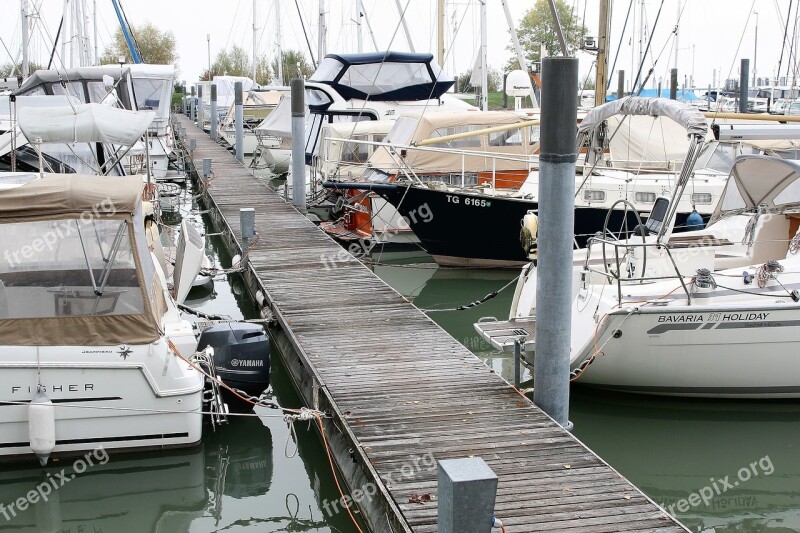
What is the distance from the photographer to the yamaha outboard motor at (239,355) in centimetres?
927

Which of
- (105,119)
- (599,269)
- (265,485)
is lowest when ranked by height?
(265,485)

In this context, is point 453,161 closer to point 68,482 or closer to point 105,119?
point 105,119

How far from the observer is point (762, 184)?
11.6 meters

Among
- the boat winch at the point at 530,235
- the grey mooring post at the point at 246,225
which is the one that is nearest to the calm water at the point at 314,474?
the boat winch at the point at 530,235

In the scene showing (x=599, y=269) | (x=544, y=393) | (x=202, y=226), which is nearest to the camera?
(x=544, y=393)

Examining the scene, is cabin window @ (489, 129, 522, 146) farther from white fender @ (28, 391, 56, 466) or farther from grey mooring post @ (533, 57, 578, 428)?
white fender @ (28, 391, 56, 466)

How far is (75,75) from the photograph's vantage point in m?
21.7

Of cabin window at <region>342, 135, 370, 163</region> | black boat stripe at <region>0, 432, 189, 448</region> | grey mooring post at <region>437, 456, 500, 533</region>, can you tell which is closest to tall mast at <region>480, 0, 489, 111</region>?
cabin window at <region>342, 135, 370, 163</region>

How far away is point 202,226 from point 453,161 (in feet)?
26.6

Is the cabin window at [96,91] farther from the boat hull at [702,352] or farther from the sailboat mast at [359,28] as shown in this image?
the boat hull at [702,352]

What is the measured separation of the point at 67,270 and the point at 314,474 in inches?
113

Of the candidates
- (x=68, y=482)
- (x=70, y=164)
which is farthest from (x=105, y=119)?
(x=68, y=482)

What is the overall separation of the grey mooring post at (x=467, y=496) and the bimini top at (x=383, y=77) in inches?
753

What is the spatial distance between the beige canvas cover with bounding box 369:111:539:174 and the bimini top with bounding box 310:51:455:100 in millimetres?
4807
